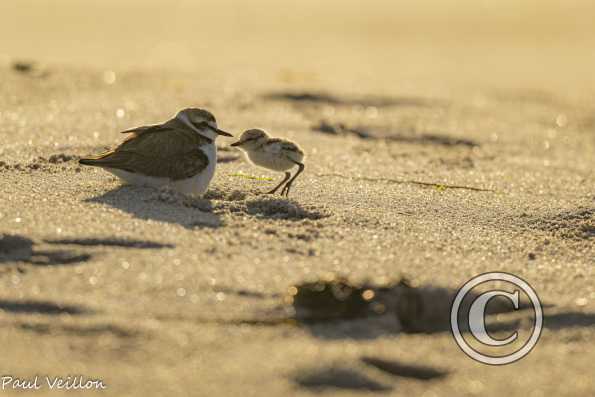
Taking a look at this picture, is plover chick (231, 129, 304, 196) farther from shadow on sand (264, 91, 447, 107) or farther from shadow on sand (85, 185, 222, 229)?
shadow on sand (264, 91, 447, 107)

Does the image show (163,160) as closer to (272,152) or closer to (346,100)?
(272,152)

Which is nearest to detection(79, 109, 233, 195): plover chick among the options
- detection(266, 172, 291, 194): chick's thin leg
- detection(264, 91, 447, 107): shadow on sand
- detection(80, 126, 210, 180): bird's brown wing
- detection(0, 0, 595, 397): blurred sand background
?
detection(80, 126, 210, 180): bird's brown wing

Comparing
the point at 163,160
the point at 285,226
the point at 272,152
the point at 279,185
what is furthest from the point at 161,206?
the point at 272,152

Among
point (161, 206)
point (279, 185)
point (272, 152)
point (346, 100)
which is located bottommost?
point (161, 206)

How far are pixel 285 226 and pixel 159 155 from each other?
2.83 ft

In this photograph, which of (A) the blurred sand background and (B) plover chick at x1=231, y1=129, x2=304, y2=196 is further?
(B) plover chick at x1=231, y1=129, x2=304, y2=196

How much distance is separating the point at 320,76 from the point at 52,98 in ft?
10.9

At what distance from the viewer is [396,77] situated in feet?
32.5

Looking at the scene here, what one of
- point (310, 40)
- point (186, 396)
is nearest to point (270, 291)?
point (186, 396)

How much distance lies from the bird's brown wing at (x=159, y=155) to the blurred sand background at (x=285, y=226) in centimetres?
12

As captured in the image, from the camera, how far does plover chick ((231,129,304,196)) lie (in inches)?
193

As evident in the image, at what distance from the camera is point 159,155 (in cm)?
451

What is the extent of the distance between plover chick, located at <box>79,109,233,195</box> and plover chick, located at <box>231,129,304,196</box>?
1.17ft

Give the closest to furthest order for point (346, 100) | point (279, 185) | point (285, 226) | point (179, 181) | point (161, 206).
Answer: point (285, 226) → point (161, 206) → point (179, 181) → point (279, 185) → point (346, 100)
